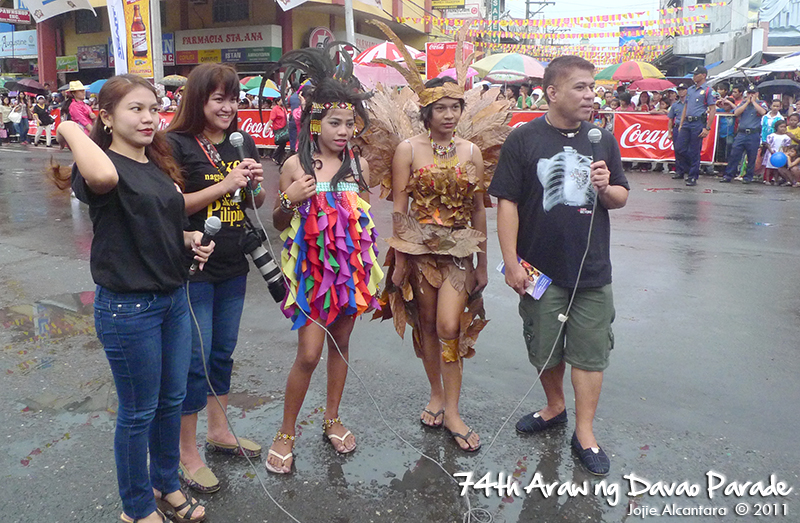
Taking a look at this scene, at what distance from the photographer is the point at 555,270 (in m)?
3.38

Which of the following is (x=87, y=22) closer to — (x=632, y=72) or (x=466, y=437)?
(x=632, y=72)

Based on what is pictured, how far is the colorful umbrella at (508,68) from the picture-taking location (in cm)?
1891

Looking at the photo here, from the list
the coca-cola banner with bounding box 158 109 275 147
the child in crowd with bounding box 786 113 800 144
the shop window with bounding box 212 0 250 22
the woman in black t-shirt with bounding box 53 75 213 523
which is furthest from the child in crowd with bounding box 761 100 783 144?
the shop window with bounding box 212 0 250 22

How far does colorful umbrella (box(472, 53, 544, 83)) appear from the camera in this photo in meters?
18.9

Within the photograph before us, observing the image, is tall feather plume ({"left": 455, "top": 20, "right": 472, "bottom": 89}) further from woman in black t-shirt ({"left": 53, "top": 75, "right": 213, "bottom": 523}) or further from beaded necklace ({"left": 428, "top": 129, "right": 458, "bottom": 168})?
woman in black t-shirt ({"left": 53, "top": 75, "right": 213, "bottom": 523})

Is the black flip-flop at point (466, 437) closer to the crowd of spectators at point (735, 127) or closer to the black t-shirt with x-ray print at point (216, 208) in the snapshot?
the black t-shirt with x-ray print at point (216, 208)

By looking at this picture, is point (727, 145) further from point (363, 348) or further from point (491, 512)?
point (491, 512)

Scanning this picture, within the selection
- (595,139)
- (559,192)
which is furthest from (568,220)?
(595,139)

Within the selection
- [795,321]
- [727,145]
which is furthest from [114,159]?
[727,145]

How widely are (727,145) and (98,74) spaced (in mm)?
26404

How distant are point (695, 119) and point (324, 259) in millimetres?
11896

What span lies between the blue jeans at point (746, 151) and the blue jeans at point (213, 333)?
43.2 ft

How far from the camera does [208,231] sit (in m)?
2.67

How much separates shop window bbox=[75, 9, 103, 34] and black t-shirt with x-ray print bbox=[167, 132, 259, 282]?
3008cm
